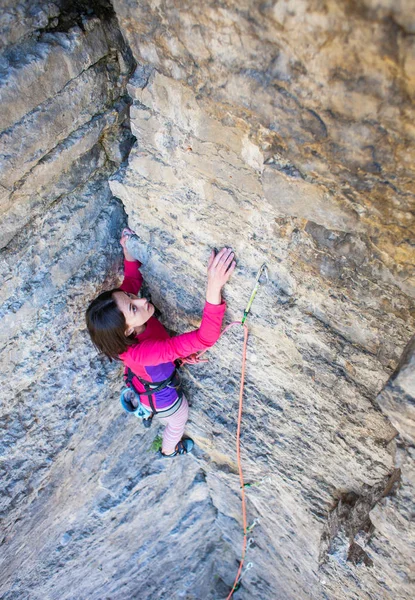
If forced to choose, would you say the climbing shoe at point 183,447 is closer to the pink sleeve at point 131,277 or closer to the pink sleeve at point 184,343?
the pink sleeve at point 184,343

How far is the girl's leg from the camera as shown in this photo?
298cm

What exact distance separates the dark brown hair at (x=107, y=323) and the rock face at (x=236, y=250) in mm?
230

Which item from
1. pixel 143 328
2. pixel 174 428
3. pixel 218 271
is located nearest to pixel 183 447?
pixel 174 428

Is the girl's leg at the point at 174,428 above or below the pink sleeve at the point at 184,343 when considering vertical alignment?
below

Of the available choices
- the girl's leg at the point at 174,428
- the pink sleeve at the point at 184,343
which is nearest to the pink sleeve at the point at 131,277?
the pink sleeve at the point at 184,343

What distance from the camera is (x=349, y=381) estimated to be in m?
2.01

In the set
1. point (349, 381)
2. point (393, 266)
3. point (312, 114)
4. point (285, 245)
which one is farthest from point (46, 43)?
point (349, 381)

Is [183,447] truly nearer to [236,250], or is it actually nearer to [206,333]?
[206,333]

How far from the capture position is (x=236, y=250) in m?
2.07

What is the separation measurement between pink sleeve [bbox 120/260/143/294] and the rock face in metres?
0.06

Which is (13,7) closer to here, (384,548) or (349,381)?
(349,381)

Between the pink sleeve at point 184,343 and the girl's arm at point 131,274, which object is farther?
the girl's arm at point 131,274

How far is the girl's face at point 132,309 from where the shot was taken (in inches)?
86.5

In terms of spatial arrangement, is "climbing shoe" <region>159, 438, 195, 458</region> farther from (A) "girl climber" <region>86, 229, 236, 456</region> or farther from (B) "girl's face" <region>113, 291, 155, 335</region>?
(B) "girl's face" <region>113, 291, 155, 335</region>
